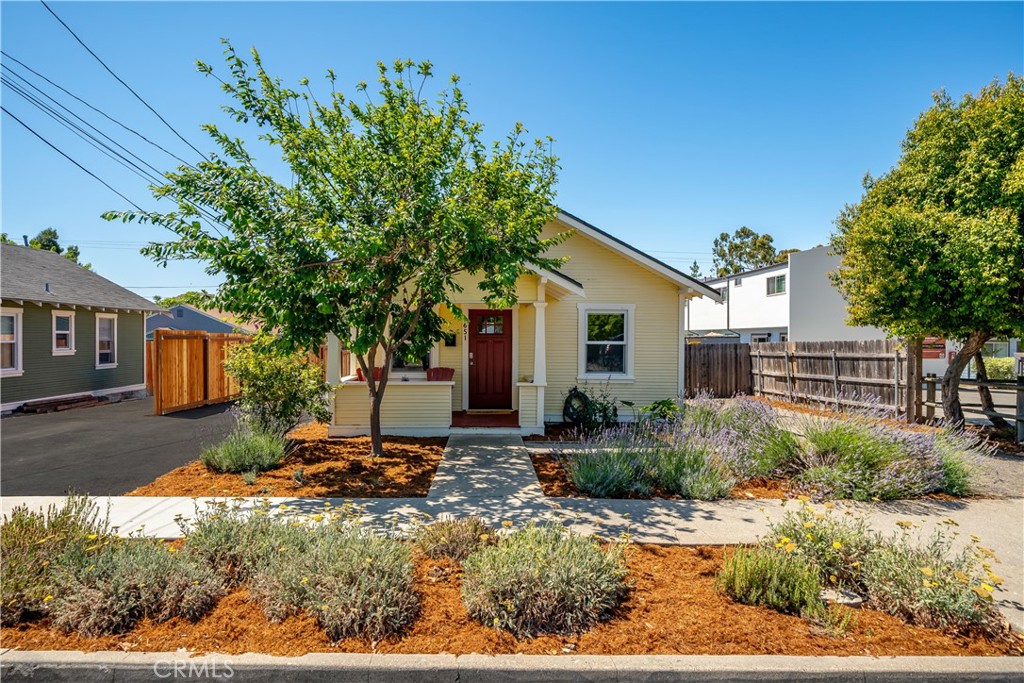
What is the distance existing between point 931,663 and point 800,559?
3.00ft

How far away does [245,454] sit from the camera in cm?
760

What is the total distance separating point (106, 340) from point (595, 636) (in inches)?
813

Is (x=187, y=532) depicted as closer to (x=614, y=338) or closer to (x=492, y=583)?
(x=492, y=583)

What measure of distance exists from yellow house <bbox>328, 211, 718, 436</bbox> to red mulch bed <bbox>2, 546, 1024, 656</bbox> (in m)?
7.70

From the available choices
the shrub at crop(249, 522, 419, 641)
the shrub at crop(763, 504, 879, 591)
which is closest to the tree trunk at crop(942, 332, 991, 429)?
the shrub at crop(763, 504, 879, 591)

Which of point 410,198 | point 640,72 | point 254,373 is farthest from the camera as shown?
point 640,72

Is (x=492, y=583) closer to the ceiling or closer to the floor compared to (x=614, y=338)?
closer to the floor

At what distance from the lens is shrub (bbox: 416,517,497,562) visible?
452 centimetres

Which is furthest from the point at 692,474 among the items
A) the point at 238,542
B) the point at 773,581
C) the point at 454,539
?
the point at 238,542

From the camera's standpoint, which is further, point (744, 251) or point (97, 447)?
point (744, 251)

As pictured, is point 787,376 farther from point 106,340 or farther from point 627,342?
point 106,340

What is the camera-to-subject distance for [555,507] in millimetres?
5996

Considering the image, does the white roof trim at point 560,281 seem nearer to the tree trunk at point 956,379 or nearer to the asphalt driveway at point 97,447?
the asphalt driveway at point 97,447

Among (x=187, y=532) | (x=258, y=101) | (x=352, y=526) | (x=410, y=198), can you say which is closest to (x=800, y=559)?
(x=352, y=526)
